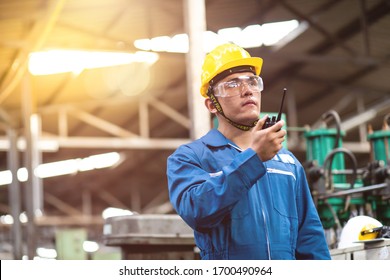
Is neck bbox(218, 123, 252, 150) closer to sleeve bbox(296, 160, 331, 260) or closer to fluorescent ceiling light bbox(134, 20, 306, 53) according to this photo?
sleeve bbox(296, 160, 331, 260)

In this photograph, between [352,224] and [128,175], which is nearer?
[352,224]

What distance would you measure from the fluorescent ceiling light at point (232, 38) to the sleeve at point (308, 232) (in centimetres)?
538

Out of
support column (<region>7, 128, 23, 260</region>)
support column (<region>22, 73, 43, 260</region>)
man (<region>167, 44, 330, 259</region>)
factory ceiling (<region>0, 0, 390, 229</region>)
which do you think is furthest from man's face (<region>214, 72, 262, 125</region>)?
support column (<region>7, 128, 23, 260</region>)

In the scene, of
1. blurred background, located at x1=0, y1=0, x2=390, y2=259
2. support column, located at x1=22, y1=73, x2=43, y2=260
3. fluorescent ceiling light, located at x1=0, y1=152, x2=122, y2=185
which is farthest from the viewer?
fluorescent ceiling light, located at x1=0, y1=152, x2=122, y2=185

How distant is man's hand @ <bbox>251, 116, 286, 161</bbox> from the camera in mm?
1992

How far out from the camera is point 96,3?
25.4 feet

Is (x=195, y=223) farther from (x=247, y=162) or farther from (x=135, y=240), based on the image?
(x=135, y=240)

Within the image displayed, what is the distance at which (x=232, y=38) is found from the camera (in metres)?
8.12

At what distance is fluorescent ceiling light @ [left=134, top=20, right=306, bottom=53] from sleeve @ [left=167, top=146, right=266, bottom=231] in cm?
562

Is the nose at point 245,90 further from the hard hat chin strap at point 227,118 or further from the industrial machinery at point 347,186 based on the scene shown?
the industrial machinery at point 347,186

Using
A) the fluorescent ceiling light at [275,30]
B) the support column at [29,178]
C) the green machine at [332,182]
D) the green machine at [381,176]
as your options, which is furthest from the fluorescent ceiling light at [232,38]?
→ the green machine at [381,176]

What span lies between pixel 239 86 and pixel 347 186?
106 inches
